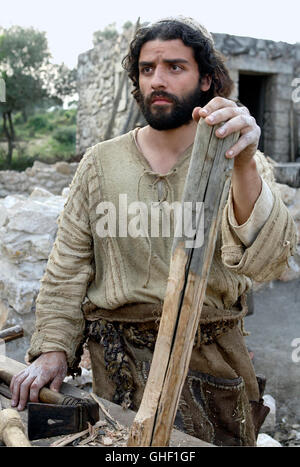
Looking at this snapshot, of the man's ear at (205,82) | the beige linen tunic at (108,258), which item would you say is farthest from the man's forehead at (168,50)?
the beige linen tunic at (108,258)

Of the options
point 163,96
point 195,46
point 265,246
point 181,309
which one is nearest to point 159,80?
point 163,96

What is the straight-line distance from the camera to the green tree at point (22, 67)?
Result: 58.4 feet

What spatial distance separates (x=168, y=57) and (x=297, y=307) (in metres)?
3.94

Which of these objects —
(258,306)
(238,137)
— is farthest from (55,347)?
(258,306)

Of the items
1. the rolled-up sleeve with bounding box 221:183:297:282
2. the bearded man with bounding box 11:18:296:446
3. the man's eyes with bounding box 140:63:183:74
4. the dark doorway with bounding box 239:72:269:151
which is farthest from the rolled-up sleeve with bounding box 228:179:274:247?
the dark doorway with bounding box 239:72:269:151

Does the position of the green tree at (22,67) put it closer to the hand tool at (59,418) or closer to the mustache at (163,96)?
the mustache at (163,96)

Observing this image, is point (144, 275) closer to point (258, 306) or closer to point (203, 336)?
point (203, 336)

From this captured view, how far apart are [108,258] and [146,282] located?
201 mm

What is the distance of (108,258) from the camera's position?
2.01 meters

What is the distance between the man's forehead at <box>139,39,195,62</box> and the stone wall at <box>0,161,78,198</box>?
7.77 metres

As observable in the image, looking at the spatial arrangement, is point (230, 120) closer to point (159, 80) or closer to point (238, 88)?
point (159, 80)

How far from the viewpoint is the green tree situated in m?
17.8

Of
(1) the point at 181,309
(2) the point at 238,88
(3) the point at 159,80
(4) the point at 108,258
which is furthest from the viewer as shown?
(2) the point at 238,88

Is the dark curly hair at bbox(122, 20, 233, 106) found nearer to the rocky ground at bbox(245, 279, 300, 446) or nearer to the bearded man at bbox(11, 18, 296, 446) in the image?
the bearded man at bbox(11, 18, 296, 446)
